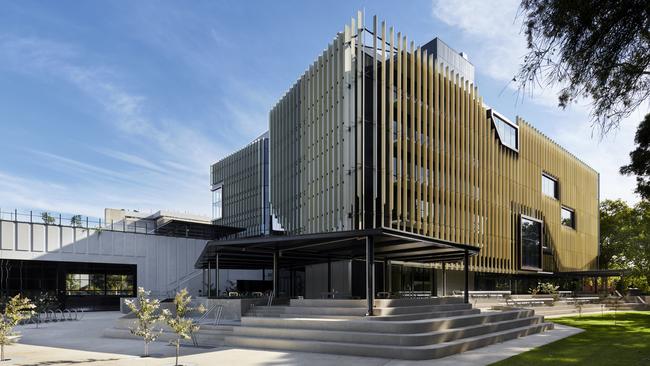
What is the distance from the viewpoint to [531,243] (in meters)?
57.3

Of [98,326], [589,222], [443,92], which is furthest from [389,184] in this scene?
[589,222]

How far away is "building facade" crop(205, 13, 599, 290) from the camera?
124ft

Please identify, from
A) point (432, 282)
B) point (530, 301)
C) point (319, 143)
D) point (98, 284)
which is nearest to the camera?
point (530, 301)

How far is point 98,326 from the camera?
95.4 feet

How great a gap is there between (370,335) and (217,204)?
7471cm

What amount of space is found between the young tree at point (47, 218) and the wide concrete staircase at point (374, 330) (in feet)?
86.7

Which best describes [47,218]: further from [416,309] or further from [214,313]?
[416,309]

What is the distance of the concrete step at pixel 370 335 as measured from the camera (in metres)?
15.8

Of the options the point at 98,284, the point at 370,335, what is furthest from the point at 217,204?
the point at 370,335

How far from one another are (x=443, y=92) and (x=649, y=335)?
25.9m

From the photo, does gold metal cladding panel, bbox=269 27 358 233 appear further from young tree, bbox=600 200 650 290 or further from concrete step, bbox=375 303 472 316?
young tree, bbox=600 200 650 290

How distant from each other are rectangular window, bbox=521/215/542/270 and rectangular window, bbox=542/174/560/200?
5.33 metres

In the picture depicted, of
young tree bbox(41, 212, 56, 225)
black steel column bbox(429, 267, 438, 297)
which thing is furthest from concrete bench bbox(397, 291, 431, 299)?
young tree bbox(41, 212, 56, 225)

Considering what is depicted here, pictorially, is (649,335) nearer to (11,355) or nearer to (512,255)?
(11,355)
